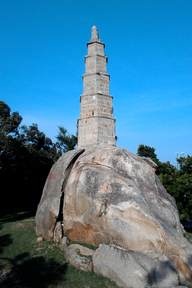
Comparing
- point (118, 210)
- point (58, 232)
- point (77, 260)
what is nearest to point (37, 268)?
point (77, 260)

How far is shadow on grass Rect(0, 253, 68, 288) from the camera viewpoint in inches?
192

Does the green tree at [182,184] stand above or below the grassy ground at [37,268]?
above

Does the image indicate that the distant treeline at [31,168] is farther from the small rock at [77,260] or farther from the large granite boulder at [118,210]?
the small rock at [77,260]

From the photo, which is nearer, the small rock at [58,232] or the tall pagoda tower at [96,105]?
the small rock at [58,232]

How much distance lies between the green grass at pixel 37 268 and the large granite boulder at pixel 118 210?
0.76 m

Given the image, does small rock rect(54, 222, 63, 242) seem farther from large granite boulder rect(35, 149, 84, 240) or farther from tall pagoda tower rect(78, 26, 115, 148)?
tall pagoda tower rect(78, 26, 115, 148)

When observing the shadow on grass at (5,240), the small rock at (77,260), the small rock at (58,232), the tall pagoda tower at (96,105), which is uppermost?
the tall pagoda tower at (96,105)

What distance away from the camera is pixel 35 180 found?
22.7m

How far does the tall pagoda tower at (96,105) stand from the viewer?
1023 centimetres

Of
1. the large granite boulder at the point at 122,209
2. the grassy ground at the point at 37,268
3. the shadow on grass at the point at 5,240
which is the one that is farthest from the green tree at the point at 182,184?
the shadow on grass at the point at 5,240

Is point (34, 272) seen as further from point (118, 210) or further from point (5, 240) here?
point (5, 240)

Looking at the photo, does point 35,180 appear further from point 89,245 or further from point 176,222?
point 176,222

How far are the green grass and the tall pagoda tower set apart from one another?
16.7 ft

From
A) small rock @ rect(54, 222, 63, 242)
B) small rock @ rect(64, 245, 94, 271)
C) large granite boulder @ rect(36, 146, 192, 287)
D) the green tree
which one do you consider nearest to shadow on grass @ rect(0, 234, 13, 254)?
large granite boulder @ rect(36, 146, 192, 287)
